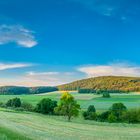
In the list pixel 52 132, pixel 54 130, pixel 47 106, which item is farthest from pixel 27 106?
pixel 52 132

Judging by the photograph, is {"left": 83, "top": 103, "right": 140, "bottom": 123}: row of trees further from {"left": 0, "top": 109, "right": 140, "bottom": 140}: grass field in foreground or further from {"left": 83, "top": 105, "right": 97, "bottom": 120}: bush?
{"left": 0, "top": 109, "right": 140, "bottom": 140}: grass field in foreground

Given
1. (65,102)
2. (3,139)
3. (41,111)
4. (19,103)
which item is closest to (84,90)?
(19,103)

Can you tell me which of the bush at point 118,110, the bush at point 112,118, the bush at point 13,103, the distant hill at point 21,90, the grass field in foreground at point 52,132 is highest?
the distant hill at point 21,90

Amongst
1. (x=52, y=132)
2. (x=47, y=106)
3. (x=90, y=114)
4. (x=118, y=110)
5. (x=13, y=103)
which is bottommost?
(x=52, y=132)

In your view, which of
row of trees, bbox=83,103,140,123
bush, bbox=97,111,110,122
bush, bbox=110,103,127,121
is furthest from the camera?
bush, bbox=110,103,127,121

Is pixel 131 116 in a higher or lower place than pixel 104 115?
lower

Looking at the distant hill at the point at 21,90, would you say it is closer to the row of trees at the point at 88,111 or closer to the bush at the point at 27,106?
the bush at the point at 27,106

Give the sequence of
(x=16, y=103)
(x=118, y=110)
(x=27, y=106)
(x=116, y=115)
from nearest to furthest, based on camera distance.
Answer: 1. (x=116, y=115)
2. (x=118, y=110)
3. (x=27, y=106)
4. (x=16, y=103)

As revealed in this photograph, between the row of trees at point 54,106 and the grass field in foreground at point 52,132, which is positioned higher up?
the row of trees at point 54,106

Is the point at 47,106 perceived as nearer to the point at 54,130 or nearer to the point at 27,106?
the point at 27,106

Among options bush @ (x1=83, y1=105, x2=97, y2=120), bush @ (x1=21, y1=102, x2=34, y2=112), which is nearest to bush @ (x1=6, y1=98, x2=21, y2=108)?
bush @ (x1=21, y1=102, x2=34, y2=112)

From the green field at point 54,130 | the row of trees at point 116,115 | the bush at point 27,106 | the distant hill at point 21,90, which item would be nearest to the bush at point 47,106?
the bush at point 27,106

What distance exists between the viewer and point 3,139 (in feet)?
55.1

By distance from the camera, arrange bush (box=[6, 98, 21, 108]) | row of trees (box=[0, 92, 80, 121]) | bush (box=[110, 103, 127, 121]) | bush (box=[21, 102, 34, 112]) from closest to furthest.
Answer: row of trees (box=[0, 92, 80, 121])
bush (box=[110, 103, 127, 121])
bush (box=[21, 102, 34, 112])
bush (box=[6, 98, 21, 108])
